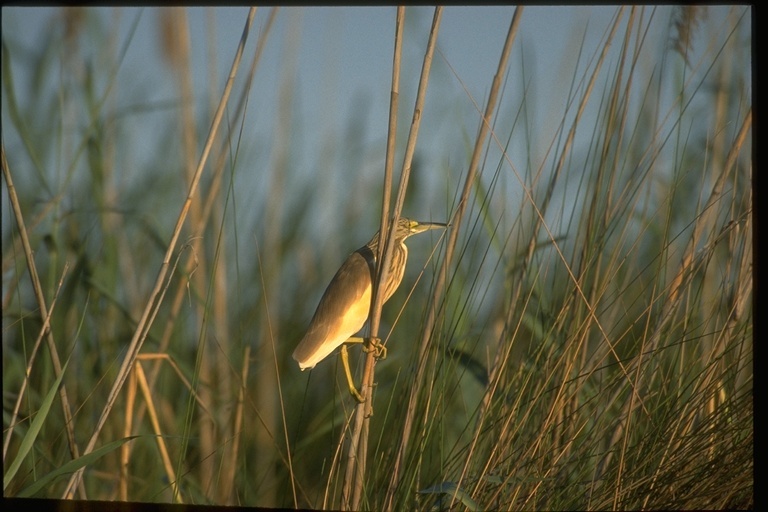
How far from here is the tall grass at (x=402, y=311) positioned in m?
1.29

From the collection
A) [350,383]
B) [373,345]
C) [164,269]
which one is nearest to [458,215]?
[373,345]

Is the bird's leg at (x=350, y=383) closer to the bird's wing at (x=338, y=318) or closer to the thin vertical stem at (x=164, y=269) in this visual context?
the bird's wing at (x=338, y=318)

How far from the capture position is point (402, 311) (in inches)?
65.6

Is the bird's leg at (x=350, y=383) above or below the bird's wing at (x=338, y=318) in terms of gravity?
below

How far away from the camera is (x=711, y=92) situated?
1635 millimetres

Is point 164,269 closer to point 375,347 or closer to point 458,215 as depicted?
point 375,347

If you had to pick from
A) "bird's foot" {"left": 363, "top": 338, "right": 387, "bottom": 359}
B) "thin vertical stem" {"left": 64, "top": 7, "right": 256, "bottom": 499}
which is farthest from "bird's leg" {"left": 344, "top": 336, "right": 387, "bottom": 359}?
"thin vertical stem" {"left": 64, "top": 7, "right": 256, "bottom": 499}

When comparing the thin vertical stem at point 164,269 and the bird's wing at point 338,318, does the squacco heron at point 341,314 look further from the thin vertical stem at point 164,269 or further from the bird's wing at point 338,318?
the thin vertical stem at point 164,269

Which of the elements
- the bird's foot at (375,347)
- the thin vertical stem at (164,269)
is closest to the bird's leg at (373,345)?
the bird's foot at (375,347)

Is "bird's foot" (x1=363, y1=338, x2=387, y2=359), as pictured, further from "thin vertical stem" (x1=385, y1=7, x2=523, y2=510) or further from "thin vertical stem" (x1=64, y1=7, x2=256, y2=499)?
"thin vertical stem" (x1=64, y1=7, x2=256, y2=499)

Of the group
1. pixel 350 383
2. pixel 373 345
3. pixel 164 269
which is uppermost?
pixel 164 269

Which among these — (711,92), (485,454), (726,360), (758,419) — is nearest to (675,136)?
(711,92)

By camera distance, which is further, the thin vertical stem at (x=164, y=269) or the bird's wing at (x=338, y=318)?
the bird's wing at (x=338, y=318)

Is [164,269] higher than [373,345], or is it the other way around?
[164,269]
